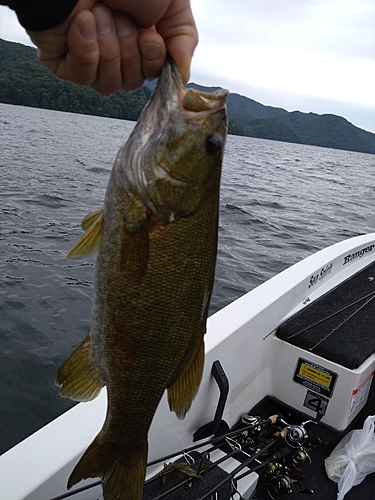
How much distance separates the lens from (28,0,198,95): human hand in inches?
50.8

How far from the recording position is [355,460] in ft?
11.2

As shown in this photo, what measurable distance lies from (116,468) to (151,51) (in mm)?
1411

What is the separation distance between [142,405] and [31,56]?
5884 cm

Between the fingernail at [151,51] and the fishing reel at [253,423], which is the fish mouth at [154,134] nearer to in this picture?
the fingernail at [151,51]

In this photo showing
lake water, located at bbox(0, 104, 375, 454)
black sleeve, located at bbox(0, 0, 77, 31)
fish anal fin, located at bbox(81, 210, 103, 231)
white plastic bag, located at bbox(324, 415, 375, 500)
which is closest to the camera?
black sleeve, located at bbox(0, 0, 77, 31)

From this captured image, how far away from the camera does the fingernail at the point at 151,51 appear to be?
1381 mm

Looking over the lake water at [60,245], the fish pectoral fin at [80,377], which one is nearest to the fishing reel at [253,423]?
the fish pectoral fin at [80,377]

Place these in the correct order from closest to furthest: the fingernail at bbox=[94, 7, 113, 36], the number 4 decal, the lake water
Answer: the fingernail at bbox=[94, 7, 113, 36], the number 4 decal, the lake water

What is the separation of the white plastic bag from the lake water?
3.00 meters

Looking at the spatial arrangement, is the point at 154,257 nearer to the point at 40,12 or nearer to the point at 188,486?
the point at 40,12

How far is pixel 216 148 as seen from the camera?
153cm

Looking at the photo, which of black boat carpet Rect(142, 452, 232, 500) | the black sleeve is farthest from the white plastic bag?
the black sleeve

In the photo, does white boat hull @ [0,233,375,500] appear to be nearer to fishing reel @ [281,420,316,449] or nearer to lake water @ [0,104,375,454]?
fishing reel @ [281,420,316,449]

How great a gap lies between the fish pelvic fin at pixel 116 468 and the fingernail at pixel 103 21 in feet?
4.40
